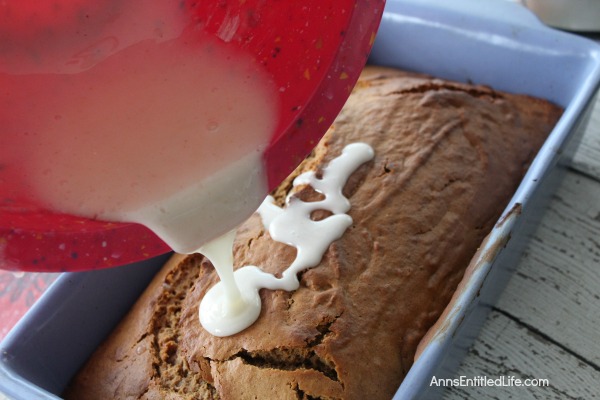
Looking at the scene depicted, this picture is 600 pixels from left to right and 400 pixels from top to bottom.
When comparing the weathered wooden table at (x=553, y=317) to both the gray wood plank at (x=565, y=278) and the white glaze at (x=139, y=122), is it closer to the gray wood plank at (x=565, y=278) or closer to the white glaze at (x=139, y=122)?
the gray wood plank at (x=565, y=278)

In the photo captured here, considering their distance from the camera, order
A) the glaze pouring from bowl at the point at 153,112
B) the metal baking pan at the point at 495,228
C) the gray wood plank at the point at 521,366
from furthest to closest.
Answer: the gray wood plank at the point at 521,366
the metal baking pan at the point at 495,228
the glaze pouring from bowl at the point at 153,112

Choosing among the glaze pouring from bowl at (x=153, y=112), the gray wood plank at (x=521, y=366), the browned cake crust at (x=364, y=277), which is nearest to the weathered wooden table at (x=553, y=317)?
the gray wood plank at (x=521, y=366)

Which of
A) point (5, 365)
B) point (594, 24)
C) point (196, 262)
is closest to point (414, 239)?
point (196, 262)

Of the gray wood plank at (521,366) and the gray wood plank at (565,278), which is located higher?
the gray wood plank at (565,278)

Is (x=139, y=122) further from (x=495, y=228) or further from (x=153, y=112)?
(x=495, y=228)

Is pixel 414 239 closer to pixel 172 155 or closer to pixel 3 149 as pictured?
pixel 172 155

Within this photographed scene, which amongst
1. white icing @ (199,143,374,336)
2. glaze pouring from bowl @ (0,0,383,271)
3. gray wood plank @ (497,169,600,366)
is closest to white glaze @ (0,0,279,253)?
glaze pouring from bowl @ (0,0,383,271)
